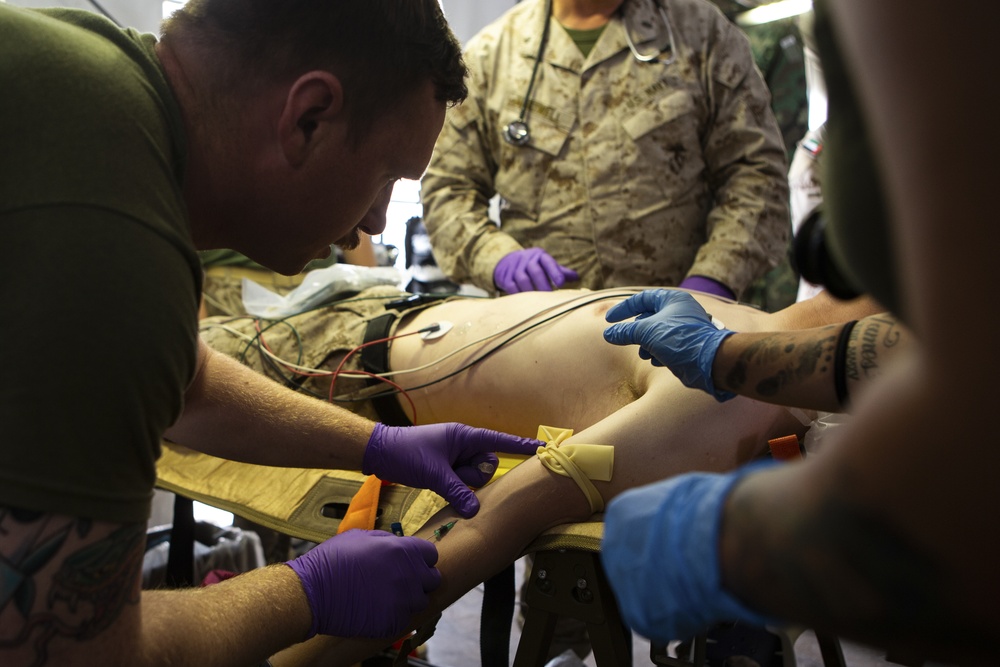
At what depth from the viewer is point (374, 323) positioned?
219 cm

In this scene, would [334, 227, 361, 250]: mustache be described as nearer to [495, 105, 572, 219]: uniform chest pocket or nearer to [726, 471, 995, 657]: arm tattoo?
[726, 471, 995, 657]: arm tattoo

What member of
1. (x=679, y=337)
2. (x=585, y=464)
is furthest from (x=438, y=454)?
(x=679, y=337)

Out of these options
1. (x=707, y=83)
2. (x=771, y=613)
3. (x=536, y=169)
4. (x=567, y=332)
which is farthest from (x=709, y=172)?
(x=771, y=613)

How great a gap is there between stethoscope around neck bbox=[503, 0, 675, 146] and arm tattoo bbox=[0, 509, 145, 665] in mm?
2006

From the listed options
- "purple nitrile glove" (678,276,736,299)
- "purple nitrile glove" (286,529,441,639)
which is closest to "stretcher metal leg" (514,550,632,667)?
"purple nitrile glove" (286,529,441,639)

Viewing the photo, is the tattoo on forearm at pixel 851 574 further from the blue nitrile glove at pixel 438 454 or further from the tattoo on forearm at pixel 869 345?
the blue nitrile glove at pixel 438 454

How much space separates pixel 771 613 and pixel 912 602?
100mm

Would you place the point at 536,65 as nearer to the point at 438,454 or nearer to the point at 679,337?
the point at 438,454

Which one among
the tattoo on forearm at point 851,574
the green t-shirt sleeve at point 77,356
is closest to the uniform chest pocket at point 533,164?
the green t-shirt sleeve at point 77,356

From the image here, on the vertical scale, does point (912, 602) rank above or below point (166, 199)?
below

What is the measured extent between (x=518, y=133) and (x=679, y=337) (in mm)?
1568

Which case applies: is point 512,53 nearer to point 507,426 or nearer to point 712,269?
point 712,269

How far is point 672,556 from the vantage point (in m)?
0.65

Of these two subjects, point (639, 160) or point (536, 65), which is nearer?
point (639, 160)
